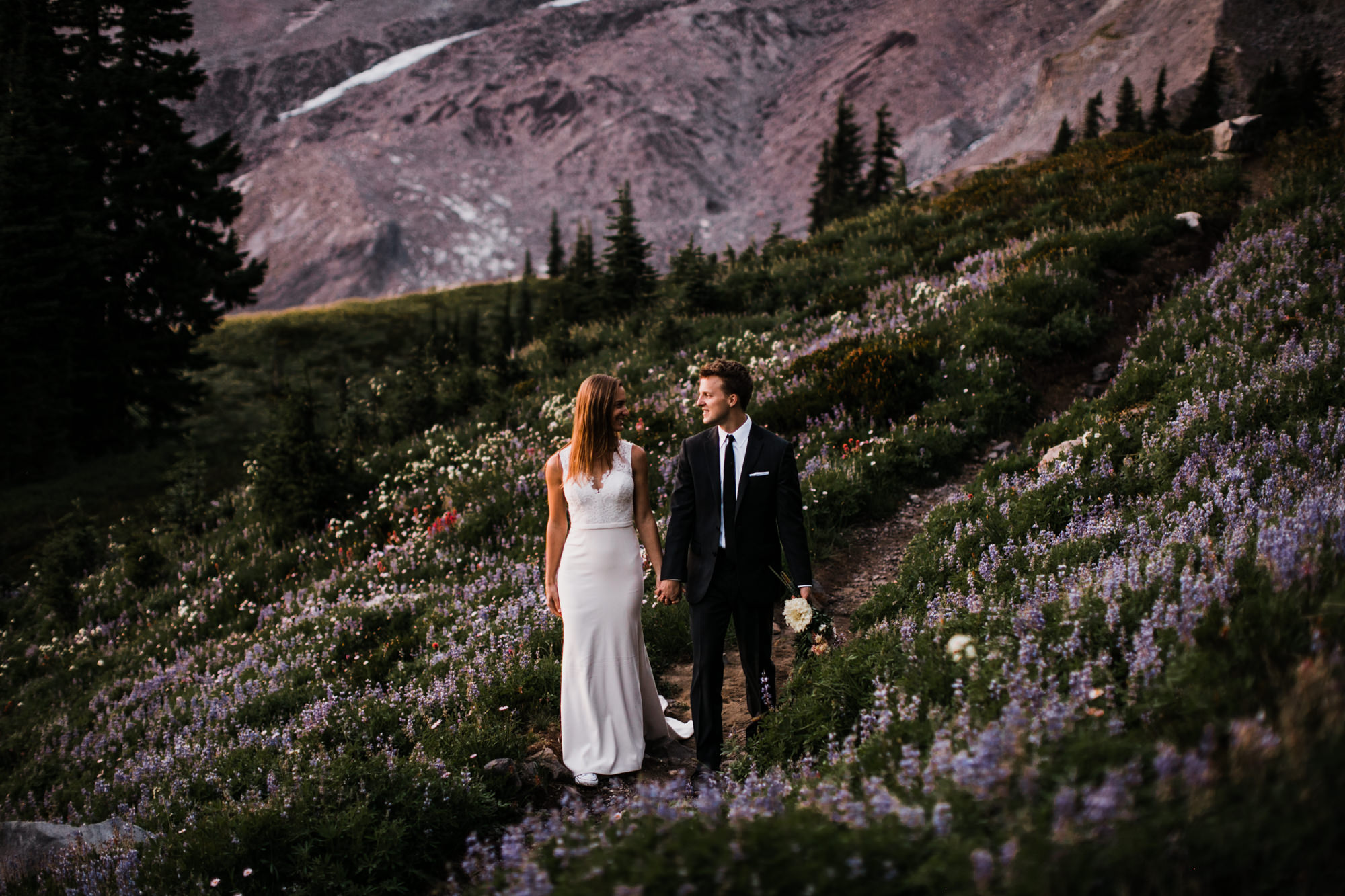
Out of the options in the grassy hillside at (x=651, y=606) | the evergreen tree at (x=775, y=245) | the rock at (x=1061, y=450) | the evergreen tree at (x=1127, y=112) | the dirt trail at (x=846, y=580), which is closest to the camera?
the grassy hillside at (x=651, y=606)

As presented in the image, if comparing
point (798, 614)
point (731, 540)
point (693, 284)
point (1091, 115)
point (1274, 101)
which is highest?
point (1091, 115)

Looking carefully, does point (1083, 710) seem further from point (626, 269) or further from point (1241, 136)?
point (1241, 136)

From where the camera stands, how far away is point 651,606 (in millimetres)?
7148

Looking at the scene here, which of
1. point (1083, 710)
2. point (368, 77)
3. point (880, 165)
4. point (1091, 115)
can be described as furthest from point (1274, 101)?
point (368, 77)

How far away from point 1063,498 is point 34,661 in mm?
14416

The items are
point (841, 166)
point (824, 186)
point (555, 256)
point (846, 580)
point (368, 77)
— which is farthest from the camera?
point (368, 77)

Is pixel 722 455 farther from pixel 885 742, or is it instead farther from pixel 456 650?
pixel 456 650

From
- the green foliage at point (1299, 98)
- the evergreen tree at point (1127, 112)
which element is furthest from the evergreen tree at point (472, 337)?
the evergreen tree at point (1127, 112)

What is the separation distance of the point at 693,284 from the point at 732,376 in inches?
542

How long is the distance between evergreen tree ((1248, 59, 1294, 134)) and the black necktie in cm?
2308

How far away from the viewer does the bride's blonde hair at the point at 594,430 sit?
514 centimetres

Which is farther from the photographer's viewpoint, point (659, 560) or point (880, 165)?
point (880, 165)

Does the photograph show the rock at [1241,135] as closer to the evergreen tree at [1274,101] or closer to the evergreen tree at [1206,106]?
the evergreen tree at [1274,101]

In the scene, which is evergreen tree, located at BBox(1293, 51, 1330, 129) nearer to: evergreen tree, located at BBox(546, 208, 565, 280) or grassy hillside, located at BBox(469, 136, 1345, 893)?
grassy hillside, located at BBox(469, 136, 1345, 893)
